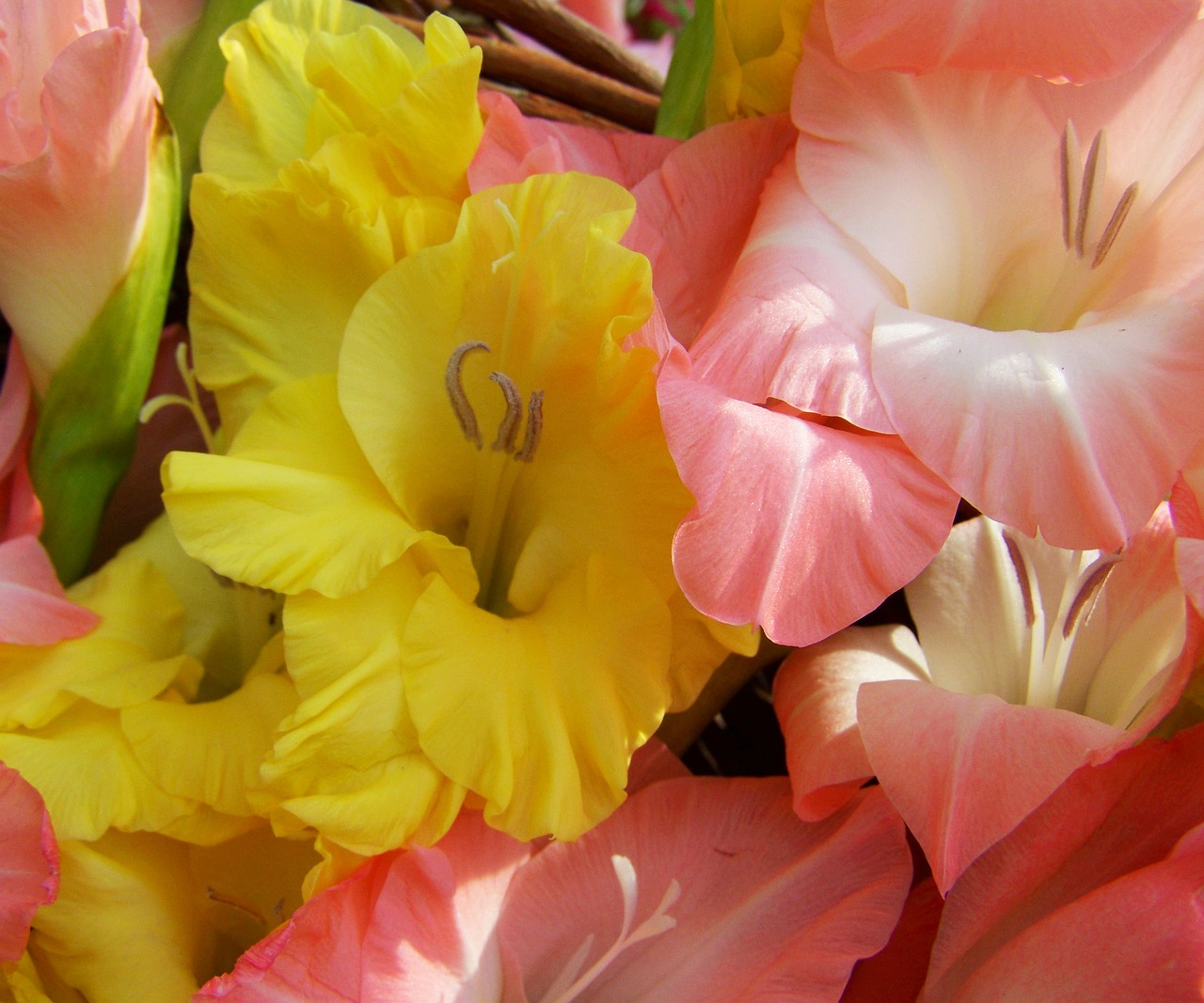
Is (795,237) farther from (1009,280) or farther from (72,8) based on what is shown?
(72,8)

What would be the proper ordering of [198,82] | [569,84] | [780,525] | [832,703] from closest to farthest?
1. [780,525]
2. [832,703]
3. [198,82]
4. [569,84]

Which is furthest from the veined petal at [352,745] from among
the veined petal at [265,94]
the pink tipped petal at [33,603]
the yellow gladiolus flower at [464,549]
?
the veined petal at [265,94]

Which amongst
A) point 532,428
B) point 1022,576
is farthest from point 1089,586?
point 532,428

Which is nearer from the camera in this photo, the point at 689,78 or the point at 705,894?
the point at 705,894

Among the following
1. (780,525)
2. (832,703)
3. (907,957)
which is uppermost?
(780,525)

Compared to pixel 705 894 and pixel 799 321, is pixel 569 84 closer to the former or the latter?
pixel 799 321

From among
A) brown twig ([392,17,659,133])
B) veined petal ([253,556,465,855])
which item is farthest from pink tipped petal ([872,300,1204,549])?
brown twig ([392,17,659,133])

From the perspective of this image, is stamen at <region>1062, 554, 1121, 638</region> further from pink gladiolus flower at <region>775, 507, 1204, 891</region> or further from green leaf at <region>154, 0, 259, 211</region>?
green leaf at <region>154, 0, 259, 211</region>

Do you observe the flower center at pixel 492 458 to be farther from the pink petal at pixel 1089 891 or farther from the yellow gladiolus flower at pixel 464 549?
the pink petal at pixel 1089 891
